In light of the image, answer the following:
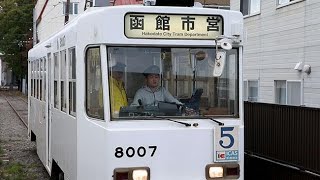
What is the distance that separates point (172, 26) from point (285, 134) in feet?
9.18

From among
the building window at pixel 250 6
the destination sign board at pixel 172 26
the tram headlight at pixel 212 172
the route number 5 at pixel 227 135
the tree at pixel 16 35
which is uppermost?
the tree at pixel 16 35

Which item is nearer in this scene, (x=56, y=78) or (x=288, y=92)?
(x=56, y=78)

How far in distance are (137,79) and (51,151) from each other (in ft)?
13.9

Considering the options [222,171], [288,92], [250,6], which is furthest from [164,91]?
[250,6]

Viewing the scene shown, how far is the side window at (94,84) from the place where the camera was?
619 cm

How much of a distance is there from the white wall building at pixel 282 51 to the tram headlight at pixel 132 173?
7159 mm

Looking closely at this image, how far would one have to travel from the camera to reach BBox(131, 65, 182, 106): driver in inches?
245

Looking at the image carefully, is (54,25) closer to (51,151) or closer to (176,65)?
(51,151)

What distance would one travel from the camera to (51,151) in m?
9.95

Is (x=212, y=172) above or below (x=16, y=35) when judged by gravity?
below

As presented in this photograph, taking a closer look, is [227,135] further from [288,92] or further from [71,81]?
[288,92]

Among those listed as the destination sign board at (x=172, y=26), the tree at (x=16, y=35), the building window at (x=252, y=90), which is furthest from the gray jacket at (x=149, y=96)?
the tree at (x=16, y=35)

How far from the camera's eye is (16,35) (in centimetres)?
6606

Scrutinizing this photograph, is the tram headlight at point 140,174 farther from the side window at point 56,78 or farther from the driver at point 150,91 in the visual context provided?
the side window at point 56,78
